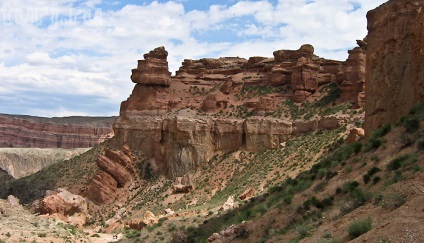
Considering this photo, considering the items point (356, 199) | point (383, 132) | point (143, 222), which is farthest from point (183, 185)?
point (356, 199)

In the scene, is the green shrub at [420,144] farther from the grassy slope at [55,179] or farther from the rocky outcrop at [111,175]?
the grassy slope at [55,179]

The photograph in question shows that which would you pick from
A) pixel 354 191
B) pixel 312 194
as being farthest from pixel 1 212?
pixel 354 191

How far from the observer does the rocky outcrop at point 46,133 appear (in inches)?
5197

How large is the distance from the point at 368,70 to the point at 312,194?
906 cm

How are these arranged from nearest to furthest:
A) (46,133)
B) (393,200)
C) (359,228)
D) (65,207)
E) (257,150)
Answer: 1. (359,228)
2. (393,200)
3. (65,207)
4. (257,150)
5. (46,133)

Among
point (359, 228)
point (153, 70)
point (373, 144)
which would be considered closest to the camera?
point (359, 228)

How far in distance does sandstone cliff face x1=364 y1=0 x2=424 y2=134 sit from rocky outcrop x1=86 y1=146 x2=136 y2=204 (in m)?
32.9

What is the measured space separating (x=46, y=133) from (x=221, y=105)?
89.8 m

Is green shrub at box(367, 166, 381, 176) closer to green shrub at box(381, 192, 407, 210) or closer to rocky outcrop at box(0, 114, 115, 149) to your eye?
green shrub at box(381, 192, 407, 210)

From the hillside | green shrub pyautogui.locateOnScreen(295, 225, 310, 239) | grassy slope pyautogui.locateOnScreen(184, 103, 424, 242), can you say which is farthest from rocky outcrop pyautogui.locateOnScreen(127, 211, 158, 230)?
green shrub pyautogui.locateOnScreen(295, 225, 310, 239)

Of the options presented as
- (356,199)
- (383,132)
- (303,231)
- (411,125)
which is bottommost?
(303,231)

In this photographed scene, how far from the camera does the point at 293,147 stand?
153 ft

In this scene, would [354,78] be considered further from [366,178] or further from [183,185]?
[366,178]

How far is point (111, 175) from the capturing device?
54000 millimetres
